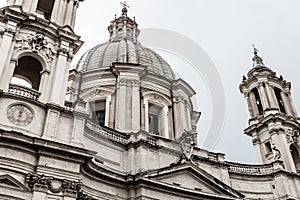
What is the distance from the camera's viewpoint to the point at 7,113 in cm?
1428

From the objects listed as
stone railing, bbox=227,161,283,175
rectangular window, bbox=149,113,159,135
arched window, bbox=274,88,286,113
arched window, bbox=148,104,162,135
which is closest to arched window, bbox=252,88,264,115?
arched window, bbox=274,88,286,113

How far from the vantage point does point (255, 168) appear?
21375mm

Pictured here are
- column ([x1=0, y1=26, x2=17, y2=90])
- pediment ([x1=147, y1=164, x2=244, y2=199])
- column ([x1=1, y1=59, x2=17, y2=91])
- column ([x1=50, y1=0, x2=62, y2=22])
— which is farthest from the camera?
column ([x1=50, y1=0, x2=62, y2=22])

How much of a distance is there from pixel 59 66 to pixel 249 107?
49.7ft

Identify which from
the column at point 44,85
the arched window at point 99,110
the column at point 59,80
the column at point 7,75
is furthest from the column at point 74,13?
the arched window at point 99,110

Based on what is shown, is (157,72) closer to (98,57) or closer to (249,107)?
(98,57)

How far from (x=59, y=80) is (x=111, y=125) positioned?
6300 mm

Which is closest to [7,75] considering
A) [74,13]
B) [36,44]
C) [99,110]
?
[36,44]

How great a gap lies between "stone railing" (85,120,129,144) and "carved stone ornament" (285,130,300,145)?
11.3 m

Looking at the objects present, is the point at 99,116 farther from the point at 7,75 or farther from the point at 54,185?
the point at 54,185

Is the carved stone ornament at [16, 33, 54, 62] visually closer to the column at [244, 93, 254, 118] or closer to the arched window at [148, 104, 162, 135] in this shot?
the arched window at [148, 104, 162, 135]

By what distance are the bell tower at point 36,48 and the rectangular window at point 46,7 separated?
75 centimetres

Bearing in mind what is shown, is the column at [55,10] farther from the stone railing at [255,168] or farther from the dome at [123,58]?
the stone railing at [255,168]

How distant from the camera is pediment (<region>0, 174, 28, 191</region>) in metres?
12.8
